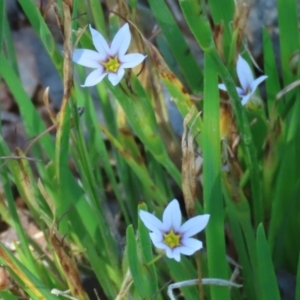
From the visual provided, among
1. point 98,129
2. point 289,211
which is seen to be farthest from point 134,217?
point 289,211

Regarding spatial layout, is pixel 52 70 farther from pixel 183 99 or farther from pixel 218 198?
pixel 218 198

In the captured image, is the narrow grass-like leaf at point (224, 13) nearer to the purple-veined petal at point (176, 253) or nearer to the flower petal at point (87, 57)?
the flower petal at point (87, 57)

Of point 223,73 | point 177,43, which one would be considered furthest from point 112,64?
point 177,43

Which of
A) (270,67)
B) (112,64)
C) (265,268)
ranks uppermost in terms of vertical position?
(112,64)

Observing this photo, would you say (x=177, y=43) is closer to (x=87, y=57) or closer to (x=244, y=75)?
(x=244, y=75)

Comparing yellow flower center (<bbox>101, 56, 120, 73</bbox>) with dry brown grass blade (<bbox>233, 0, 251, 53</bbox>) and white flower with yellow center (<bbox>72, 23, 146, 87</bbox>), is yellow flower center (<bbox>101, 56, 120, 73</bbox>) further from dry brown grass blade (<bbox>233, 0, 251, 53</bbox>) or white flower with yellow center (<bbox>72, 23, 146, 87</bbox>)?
dry brown grass blade (<bbox>233, 0, 251, 53</bbox>)

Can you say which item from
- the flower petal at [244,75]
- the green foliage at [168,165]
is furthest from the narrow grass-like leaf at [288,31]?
the flower petal at [244,75]
